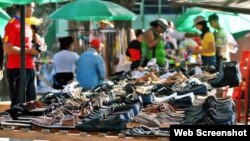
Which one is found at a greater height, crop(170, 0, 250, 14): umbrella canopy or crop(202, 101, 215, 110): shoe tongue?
crop(170, 0, 250, 14): umbrella canopy

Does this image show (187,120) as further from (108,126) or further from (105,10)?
(105,10)

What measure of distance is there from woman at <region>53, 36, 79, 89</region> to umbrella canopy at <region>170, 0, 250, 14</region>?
4028 millimetres

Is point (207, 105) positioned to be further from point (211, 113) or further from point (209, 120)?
point (209, 120)

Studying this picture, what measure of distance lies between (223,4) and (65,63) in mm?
5389

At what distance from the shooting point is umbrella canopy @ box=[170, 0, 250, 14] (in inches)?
256

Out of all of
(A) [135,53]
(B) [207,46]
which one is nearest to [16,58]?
(B) [207,46]

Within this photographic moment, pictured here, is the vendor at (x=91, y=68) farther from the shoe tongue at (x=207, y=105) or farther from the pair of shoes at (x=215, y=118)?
the pair of shoes at (x=215, y=118)

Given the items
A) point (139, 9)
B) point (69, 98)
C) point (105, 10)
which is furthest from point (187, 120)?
point (139, 9)

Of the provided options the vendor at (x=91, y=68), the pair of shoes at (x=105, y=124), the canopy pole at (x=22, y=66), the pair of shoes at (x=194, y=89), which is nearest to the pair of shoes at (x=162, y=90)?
the pair of shoes at (x=194, y=89)

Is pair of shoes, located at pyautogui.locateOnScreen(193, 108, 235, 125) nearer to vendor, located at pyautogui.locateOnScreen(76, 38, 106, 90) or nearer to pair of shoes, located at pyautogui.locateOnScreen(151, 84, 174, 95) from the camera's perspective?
pair of shoes, located at pyautogui.locateOnScreen(151, 84, 174, 95)

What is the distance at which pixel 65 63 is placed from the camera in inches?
479

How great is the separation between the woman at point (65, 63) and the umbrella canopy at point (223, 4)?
13.2 ft

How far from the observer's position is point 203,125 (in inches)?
220

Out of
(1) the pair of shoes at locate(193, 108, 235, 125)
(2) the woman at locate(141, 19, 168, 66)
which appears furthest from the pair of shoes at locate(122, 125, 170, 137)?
(2) the woman at locate(141, 19, 168, 66)
